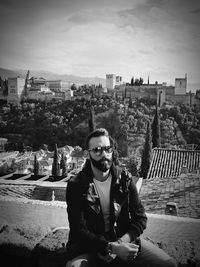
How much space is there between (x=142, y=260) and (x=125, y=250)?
15cm

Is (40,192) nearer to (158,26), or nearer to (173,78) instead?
(173,78)

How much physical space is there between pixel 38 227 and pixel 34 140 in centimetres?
238

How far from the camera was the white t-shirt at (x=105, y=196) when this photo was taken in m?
1.26

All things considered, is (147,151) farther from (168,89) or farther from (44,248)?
(44,248)

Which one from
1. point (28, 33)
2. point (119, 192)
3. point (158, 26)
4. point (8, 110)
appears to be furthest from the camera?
point (8, 110)

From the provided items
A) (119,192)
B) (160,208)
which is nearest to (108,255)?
(119,192)

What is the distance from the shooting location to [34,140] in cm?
389

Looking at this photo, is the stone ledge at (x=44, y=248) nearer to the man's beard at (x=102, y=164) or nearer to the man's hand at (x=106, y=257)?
the man's hand at (x=106, y=257)

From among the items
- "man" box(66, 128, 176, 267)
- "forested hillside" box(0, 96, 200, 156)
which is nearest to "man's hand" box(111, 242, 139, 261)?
"man" box(66, 128, 176, 267)

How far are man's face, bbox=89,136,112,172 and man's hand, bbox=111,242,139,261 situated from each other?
389 millimetres

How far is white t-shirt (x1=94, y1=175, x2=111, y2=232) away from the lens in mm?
1265

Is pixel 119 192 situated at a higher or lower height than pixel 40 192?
higher

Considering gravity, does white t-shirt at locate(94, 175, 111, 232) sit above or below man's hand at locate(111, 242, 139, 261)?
above

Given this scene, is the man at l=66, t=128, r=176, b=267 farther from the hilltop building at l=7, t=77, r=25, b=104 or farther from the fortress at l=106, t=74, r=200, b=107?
the hilltop building at l=7, t=77, r=25, b=104
